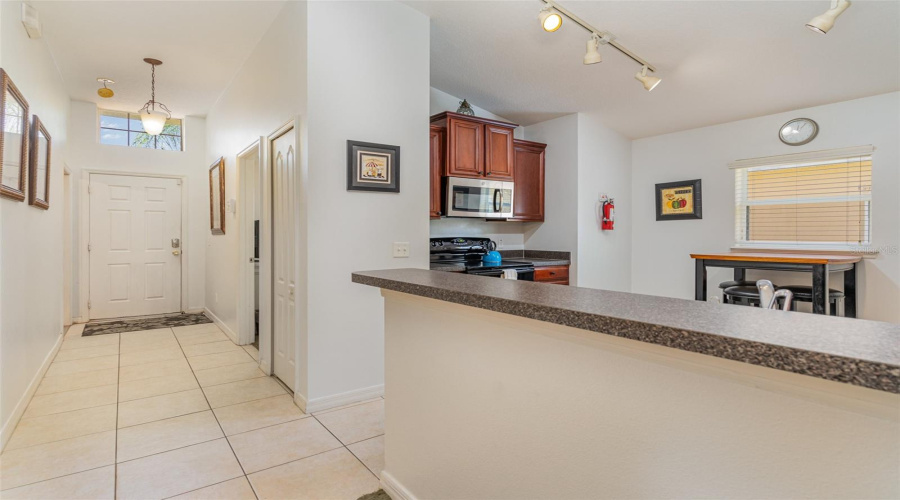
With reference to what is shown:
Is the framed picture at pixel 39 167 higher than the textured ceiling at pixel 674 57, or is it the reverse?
the textured ceiling at pixel 674 57

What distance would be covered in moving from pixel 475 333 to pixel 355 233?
168cm

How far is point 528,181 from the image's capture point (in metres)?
4.80

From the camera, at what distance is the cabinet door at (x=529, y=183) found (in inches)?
186

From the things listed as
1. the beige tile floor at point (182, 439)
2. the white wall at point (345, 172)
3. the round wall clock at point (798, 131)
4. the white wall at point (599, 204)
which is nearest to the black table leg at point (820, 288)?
the round wall clock at point (798, 131)

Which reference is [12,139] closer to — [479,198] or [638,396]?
[479,198]

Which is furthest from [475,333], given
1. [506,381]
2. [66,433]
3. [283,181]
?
[66,433]

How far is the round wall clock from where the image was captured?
13.7 feet

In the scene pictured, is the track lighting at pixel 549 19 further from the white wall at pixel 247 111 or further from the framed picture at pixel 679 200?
the framed picture at pixel 679 200

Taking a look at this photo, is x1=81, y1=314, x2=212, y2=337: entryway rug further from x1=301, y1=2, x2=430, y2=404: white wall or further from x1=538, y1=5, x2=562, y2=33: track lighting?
x1=538, y1=5, x2=562, y2=33: track lighting

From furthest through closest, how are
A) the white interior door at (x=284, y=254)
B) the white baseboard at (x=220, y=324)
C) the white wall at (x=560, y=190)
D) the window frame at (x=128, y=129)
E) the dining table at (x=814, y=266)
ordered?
the window frame at (x=128, y=129) → the white wall at (x=560, y=190) → the white baseboard at (x=220, y=324) → the dining table at (x=814, y=266) → the white interior door at (x=284, y=254)

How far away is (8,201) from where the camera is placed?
2.37 metres

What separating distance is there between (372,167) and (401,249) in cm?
59

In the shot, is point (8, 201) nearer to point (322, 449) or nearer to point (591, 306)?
point (322, 449)

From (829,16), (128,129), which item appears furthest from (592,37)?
(128,129)
